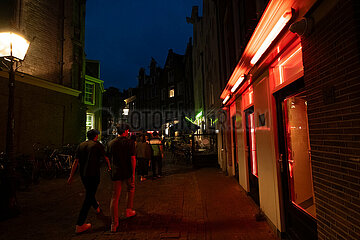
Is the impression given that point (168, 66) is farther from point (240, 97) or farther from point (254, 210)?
point (254, 210)

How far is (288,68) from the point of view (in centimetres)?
310

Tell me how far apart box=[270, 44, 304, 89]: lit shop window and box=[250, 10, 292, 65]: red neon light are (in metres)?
0.34

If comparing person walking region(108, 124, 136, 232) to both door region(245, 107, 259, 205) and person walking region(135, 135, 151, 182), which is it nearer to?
door region(245, 107, 259, 205)

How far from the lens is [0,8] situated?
28.8 feet

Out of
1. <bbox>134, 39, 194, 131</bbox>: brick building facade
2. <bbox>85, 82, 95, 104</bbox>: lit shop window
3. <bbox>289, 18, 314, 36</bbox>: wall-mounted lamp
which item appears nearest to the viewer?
<bbox>289, 18, 314, 36</bbox>: wall-mounted lamp

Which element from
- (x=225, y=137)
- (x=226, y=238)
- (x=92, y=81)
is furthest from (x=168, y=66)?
(x=226, y=238)

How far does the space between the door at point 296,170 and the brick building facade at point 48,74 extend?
9904 millimetres

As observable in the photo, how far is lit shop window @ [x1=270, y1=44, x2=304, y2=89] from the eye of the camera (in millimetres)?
2748

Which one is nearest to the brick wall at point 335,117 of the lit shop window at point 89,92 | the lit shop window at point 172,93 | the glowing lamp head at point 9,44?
the glowing lamp head at point 9,44

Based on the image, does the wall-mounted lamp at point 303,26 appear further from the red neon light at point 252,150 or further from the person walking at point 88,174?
the person walking at point 88,174

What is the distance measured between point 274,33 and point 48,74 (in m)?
11.4

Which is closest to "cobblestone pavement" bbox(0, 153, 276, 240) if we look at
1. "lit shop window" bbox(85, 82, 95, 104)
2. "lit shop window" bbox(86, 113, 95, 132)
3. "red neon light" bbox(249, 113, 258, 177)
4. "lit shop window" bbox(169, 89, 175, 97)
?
"red neon light" bbox(249, 113, 258, 177)

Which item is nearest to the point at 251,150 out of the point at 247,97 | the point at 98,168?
the point at 247,97

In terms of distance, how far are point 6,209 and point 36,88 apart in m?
6.98
